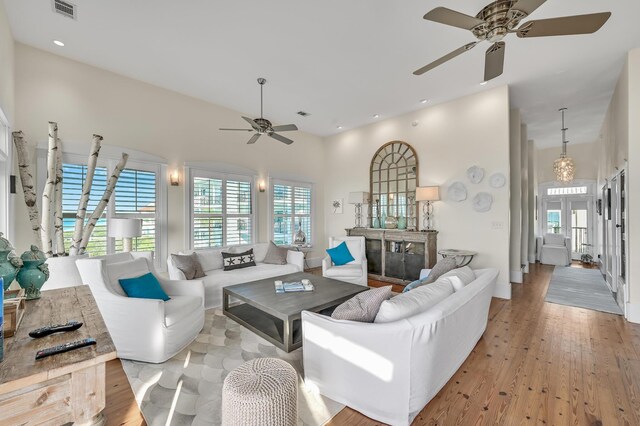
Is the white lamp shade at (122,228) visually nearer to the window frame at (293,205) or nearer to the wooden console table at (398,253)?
the window frame at (293,205)

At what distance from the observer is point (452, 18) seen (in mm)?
2047

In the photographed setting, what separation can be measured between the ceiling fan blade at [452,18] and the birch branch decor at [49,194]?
13.7 feet

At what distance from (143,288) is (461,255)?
4.61 meters

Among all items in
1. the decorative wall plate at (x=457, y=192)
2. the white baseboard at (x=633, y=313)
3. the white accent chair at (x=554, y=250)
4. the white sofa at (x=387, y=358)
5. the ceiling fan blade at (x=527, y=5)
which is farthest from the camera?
the white accent chair at (x=554, y=250)

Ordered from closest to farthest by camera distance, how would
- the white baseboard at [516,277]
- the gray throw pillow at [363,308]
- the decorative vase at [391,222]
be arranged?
the gray throw pillow at [363,308], the white baseboard at [516,277], the decorative vase at [391,222]

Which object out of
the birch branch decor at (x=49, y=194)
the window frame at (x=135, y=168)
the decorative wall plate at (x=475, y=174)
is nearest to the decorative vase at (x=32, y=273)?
the birch branch decor at (x=49, y=194)

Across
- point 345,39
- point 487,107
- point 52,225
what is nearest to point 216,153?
point 52,225

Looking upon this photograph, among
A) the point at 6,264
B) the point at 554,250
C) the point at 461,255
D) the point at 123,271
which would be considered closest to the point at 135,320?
the point at 123,271

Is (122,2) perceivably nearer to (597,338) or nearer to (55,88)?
(55,88)

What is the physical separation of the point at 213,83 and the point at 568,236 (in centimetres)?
1055

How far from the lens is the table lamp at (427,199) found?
5125 millimetres

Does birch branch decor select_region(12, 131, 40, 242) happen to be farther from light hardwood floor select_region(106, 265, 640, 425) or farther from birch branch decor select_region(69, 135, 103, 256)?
light hardwood floor select_region(106, 265, 640, 425)

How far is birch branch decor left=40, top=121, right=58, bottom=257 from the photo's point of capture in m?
3.30

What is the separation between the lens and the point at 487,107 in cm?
476
